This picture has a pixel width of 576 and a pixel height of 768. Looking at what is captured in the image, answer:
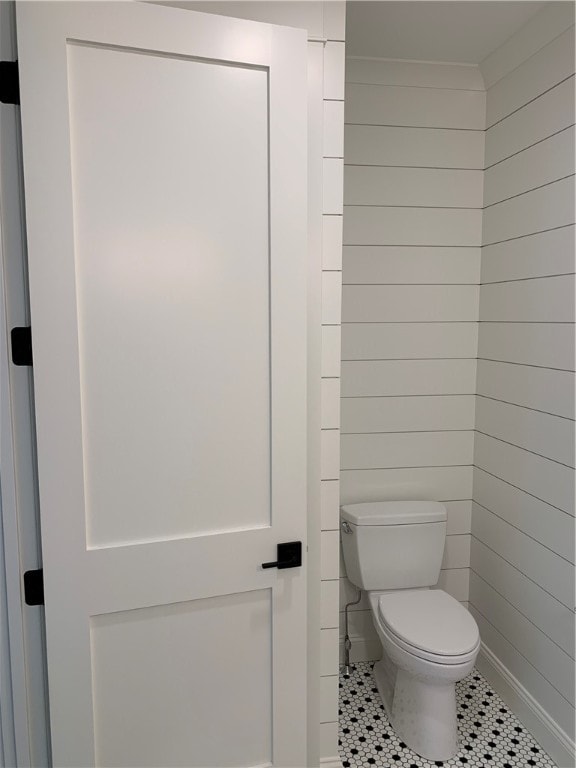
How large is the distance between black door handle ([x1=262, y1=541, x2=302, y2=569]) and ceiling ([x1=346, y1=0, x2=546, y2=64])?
1.70 m

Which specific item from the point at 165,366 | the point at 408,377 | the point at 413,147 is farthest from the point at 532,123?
the point at 165,366

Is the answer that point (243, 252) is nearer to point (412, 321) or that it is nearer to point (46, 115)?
point (46, 115)

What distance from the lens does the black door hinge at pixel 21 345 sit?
1287 mm

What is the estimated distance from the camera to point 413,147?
89.0 inches

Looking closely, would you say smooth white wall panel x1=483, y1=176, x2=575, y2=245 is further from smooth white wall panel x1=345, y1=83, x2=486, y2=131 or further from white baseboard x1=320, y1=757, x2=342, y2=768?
white baseboard x1=320, y1=757, x2=342, y2=768

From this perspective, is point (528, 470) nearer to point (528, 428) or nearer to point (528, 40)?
point (528, 428)

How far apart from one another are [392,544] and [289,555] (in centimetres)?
84

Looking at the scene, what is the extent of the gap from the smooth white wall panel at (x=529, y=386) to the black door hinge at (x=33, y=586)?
5.38ft

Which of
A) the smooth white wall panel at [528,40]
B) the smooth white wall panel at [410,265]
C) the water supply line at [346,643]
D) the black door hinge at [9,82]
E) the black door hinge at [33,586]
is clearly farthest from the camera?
the water supply line at [346,643]

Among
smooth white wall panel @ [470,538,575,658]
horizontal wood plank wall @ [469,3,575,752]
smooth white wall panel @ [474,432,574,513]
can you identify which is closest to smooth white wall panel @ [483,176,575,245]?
horizontal wood plank wall @ [469,3,575,752]

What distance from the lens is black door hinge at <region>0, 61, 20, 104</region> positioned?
48.7 inches

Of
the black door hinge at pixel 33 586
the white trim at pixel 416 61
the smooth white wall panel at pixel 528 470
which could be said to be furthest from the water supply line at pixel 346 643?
the white trim at pixel 416 61

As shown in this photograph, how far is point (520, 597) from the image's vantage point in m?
2.12

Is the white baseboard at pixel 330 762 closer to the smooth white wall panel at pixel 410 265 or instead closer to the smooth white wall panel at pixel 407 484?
the smooth white wall panel at pixel 407 484
